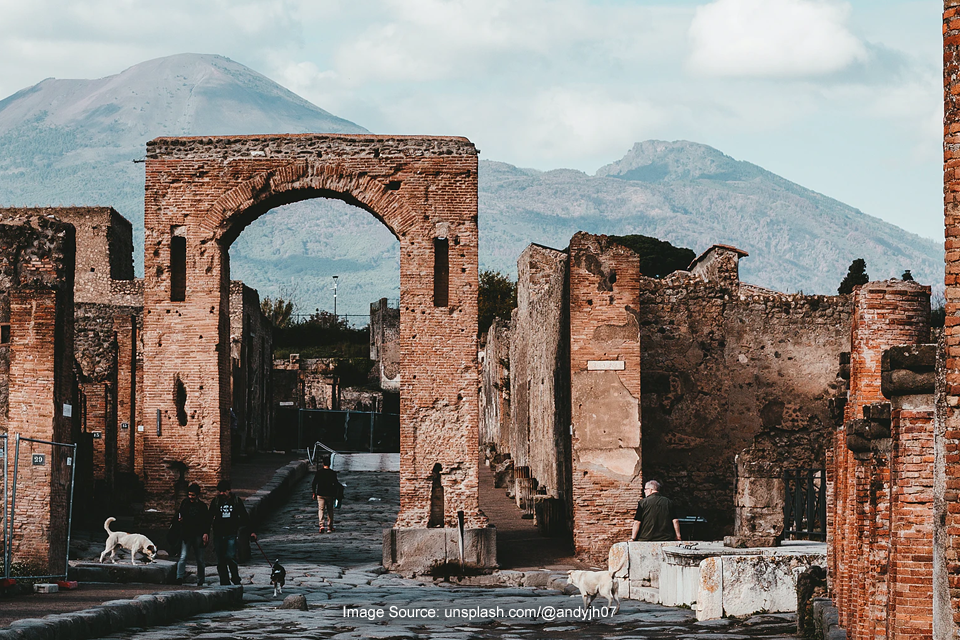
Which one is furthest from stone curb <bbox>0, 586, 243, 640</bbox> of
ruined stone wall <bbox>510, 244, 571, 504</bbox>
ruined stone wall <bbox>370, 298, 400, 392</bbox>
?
ruined stone wall <bbox>370, 298, 400, 392</bbox>

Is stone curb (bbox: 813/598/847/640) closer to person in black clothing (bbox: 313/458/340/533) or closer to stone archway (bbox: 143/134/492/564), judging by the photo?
stone archway (bbox: 143/134/492/564)

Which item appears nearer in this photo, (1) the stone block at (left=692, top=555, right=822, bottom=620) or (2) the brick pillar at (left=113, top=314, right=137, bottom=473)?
(1) the stone block at (left=692, top=555, right=822, bottom=620)

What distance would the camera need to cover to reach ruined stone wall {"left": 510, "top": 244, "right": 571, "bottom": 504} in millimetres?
19562

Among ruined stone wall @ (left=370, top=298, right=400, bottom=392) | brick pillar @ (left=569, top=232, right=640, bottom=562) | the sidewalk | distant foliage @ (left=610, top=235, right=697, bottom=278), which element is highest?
distant foliage @ (left=610, top=235, right=697, bottom=278)

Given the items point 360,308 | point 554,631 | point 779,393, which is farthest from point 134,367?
point 360,308

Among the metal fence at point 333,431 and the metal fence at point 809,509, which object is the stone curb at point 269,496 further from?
the metal fence at point 333,431

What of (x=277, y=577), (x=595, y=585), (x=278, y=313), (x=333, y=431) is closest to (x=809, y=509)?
(x=595, y=585)

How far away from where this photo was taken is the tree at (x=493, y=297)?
6022cm

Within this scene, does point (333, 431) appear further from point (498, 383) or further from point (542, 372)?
point (542, 372)

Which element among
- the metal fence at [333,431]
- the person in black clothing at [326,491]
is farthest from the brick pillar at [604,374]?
the metal fence at [333,431]

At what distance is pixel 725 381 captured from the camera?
64.6 ft

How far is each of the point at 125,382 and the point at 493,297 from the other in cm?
3852

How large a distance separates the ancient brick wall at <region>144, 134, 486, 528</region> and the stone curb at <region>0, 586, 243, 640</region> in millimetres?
4433

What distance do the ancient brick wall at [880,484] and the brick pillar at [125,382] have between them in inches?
648
